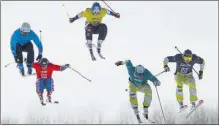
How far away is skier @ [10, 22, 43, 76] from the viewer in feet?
80.9

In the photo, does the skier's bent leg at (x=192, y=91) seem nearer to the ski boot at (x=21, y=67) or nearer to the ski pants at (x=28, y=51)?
the ski pants at (x=28, y=51)

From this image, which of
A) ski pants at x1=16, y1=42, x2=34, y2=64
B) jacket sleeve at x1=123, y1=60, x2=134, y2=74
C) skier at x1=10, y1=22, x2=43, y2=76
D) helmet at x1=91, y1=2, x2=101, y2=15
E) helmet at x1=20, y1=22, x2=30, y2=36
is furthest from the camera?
helmet at x1=91, y1=2, x2=101, y2=15

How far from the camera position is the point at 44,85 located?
80.9 feet

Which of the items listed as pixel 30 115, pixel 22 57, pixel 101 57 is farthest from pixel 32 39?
pixel 30 115

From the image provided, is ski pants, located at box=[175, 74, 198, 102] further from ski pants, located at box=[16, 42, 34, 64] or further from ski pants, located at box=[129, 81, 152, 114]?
ski pants, located at box=[16, 42, 34, 64]

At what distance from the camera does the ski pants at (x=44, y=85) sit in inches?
968

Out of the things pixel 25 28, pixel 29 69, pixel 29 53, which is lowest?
pixel 29 69

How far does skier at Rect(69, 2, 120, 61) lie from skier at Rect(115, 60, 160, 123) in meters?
1.98

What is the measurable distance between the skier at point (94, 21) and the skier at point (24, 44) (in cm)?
163

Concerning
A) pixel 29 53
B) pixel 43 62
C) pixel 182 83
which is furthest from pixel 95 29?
pixel 182 83

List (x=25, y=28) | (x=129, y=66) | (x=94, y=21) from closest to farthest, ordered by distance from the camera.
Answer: (x=129, y=66) → (x=25, y=28) → (x=94, y=21)

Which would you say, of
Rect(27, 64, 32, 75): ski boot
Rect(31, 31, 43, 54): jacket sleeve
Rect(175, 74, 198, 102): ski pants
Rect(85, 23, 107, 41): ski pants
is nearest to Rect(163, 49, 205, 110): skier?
Rect(175, 74, 198, 102): ski pants

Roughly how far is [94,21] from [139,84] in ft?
10.7

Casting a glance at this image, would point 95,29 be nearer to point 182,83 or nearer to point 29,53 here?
point 29,53
